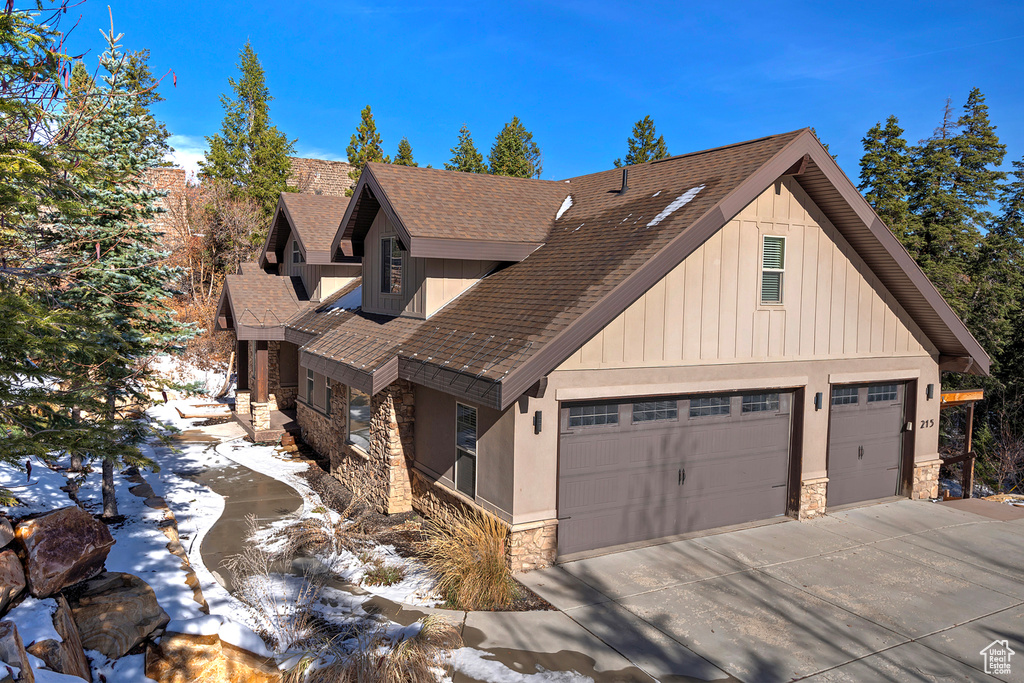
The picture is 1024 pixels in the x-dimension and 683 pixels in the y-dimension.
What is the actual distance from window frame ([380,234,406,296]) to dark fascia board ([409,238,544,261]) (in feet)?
5.67

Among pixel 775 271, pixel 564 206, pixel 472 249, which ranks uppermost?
pixel 564 206

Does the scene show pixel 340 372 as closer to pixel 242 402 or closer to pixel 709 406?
pixel 709 406

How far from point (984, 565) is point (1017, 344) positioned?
12.7 m

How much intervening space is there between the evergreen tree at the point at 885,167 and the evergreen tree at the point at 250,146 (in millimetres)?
27090

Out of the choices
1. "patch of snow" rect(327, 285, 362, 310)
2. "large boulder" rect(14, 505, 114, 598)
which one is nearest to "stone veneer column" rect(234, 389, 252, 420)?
"patch of snow" rect(327, 285, 362, 310)

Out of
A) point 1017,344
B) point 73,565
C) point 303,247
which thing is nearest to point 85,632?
point 73,565

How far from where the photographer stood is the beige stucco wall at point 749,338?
901cm

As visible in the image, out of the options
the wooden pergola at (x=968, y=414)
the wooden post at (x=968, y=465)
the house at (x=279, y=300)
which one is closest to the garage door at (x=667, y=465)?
the wooden pergola at (x=968, y=414)

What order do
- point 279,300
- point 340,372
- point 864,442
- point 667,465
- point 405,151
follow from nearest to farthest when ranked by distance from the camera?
point 667,465
point 340,372
point 864,442
point 279,300
point 405,151

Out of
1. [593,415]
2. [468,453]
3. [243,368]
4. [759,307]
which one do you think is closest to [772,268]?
[759,307]

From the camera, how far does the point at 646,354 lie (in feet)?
31.2

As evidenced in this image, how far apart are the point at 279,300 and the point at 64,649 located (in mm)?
14277

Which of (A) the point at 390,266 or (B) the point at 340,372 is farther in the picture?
(A) the point at 390,266

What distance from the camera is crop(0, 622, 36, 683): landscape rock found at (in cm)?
472
